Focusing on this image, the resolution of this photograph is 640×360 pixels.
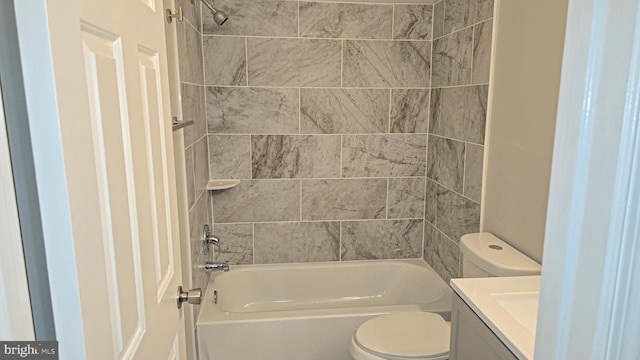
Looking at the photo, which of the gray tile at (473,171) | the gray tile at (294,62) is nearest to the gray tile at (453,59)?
the gray tile at (473,171)

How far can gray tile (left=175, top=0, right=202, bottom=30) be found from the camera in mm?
1998

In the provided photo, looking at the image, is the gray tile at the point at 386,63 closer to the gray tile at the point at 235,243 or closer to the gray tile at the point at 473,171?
the gray tile at the point at 473,171

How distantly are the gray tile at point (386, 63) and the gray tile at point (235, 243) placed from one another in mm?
1157

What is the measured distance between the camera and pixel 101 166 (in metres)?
0.69

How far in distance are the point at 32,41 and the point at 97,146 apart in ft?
0.60

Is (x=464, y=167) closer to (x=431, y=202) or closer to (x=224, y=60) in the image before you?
(x=431, y=202)

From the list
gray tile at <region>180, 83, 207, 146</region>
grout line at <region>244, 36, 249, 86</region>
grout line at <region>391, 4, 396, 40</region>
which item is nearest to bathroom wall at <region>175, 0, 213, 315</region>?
gray tile at <region>180, 83, 207, 146</region>

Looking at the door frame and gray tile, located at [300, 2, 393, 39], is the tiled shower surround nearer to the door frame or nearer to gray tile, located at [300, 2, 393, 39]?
gray tile, located at [300, 2, 393, 39]

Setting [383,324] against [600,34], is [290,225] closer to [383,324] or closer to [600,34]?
[383,324]

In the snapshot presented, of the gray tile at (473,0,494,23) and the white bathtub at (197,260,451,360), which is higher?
the gray tile at (473,0,494,23)

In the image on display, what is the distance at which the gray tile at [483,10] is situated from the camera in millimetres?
2008

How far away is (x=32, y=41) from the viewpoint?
0.53 metres

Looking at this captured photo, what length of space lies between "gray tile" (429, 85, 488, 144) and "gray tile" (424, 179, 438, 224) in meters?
0.34

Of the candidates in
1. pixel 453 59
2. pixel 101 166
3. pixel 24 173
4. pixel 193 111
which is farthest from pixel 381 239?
pixel 24 173
